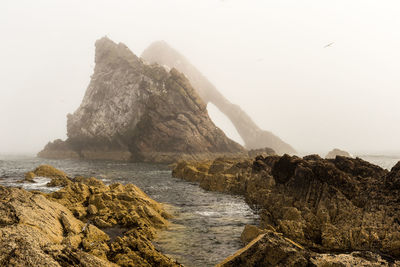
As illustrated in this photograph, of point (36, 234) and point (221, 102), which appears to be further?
point (221, 102)

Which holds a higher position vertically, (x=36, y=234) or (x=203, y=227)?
(x=36, y=234)

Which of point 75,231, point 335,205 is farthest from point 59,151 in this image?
point 335,205

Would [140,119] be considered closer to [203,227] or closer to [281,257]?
[203,227]

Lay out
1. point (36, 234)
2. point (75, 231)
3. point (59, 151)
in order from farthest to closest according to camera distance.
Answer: point (59, 151) < point (75, 231) < point (36, 234)

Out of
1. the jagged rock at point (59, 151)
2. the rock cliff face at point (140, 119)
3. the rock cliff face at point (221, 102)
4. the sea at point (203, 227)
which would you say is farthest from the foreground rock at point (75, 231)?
the rock cliff face at point (221, 102)

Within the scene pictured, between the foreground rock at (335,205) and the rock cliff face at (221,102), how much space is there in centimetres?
13947

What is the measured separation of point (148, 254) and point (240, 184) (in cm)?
2313

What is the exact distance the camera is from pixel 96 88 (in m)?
110

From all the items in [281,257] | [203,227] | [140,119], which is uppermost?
[140,119]

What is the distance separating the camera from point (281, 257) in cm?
793

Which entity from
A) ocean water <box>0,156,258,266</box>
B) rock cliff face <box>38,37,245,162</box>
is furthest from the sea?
rock cliff face <box>38,37,245,162</box>

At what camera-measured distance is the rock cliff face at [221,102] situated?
534ft

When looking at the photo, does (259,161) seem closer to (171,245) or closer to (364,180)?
(364,180)

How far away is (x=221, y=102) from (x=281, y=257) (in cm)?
16536
